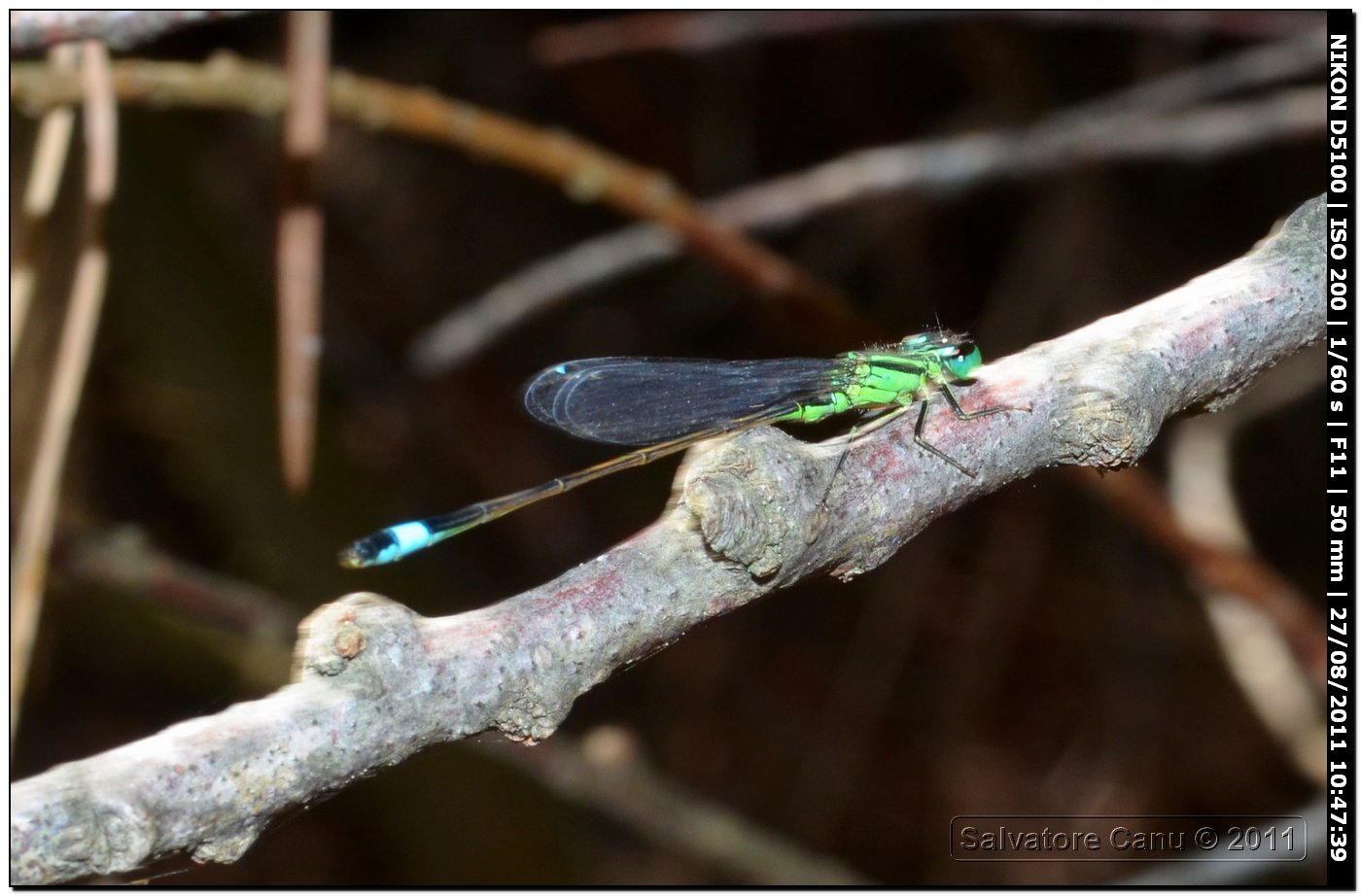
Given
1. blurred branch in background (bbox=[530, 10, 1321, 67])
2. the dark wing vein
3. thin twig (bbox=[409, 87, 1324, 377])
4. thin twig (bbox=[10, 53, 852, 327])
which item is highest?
blurred branch in background (bbox=[530, 10, 1321, 67])

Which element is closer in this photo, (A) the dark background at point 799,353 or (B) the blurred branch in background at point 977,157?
(B) the blurred branch in background at point 977,157

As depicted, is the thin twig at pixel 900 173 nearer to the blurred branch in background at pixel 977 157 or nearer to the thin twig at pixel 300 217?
the blurred branch in background at pixel 977 157

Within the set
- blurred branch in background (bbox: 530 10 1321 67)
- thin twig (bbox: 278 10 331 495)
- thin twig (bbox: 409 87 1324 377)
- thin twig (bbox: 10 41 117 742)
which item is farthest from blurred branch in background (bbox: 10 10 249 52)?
blurred branch in background (bbox: 530 10 1321 67)

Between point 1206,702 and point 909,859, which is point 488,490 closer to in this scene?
point 909,859

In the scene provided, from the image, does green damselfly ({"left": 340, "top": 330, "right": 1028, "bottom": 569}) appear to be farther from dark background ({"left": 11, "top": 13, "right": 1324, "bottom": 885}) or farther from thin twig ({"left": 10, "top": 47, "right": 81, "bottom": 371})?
dark background ({"left": 11, "top": 13, "right": 1324, "bottom": 885})

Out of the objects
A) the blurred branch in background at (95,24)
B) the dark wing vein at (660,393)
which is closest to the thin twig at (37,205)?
the blurred branch in background at (95,24)

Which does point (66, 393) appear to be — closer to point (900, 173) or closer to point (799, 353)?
point (900, 173)
